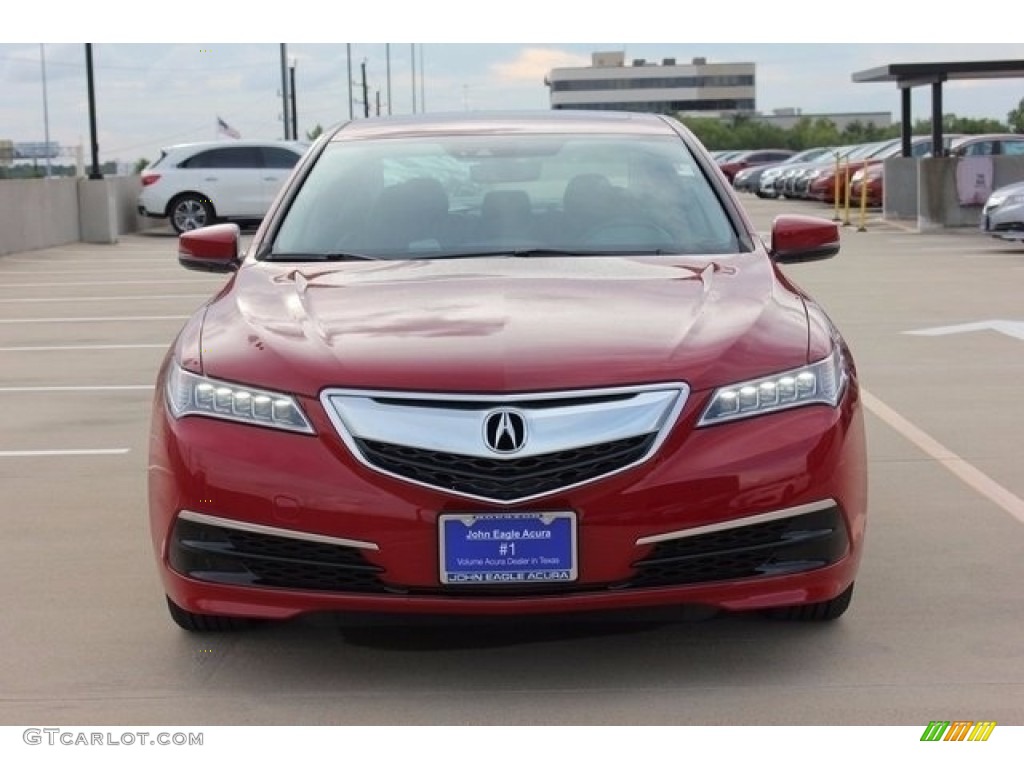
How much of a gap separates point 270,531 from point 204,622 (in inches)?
26.5

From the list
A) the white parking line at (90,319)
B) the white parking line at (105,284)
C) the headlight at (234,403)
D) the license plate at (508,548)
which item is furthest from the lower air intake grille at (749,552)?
the white parking line at (105,284)

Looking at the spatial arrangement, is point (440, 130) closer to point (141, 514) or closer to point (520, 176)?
point (520, 176)

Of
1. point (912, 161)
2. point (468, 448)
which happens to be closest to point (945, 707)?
point (468, 448)

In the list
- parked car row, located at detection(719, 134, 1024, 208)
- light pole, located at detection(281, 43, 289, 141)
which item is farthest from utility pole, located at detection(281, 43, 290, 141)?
parked car row, located at detection(719, 134, 1024, 208)

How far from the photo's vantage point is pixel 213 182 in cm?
2736

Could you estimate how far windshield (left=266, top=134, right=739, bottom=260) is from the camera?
516 centimetres

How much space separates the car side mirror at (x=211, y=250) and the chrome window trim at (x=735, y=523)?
218 centimetres

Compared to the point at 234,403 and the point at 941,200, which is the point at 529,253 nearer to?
the point at 234,403

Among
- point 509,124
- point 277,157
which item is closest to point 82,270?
point 277,157

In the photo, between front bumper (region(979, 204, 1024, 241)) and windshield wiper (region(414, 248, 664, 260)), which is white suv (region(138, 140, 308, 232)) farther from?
windshield wiper (region(414, 248, 664, 260))

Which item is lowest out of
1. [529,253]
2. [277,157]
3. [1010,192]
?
[1010,192]

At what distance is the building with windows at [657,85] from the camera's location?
540ft

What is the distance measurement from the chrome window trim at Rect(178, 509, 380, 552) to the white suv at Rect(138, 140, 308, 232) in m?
23.7
